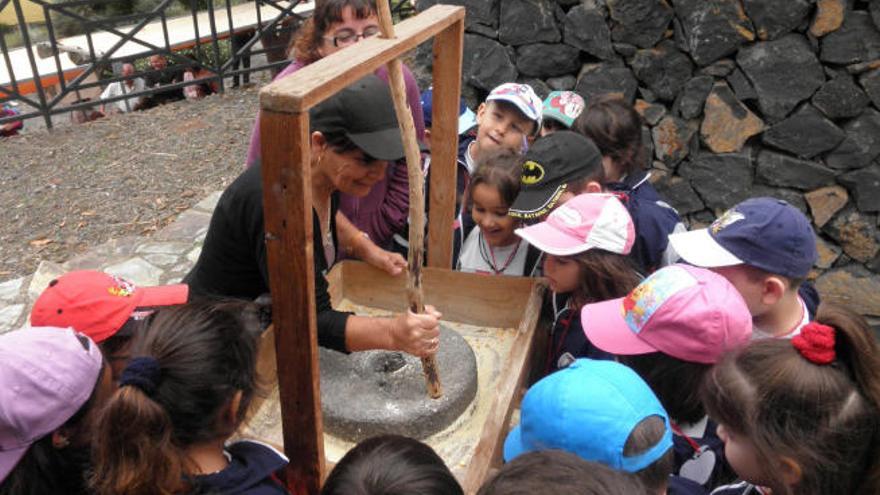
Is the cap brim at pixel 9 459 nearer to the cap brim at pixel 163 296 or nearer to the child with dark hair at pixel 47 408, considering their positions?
the child with dark hair at pixel 47 408

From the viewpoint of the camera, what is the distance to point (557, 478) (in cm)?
108

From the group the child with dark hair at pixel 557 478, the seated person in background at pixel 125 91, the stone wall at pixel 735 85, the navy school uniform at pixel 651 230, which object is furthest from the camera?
the seated person in background at pixel 125 91

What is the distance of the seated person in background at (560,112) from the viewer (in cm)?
322

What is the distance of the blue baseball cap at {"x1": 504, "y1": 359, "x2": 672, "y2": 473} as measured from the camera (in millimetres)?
1314

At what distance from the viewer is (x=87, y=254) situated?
13.2ft

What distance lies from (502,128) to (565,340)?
1.19m

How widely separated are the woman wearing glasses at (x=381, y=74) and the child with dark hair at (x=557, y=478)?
1557 millimetres

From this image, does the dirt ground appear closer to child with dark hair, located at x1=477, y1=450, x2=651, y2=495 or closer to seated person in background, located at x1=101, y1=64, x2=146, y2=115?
seated person in background, located at x1=101, y1=64, x2=146, y2=115

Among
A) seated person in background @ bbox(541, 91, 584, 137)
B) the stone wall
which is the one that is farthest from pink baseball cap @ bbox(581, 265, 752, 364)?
the stone wall

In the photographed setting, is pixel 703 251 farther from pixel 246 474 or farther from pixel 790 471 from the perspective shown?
pixel 246 474

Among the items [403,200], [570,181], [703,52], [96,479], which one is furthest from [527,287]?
[703,52]

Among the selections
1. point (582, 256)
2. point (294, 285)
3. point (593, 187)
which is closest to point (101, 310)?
point (294, 285)

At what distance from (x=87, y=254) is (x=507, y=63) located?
9.23ft

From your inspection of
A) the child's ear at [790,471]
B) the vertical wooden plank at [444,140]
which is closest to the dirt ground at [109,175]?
the vertical wooden plank at [444,140]
